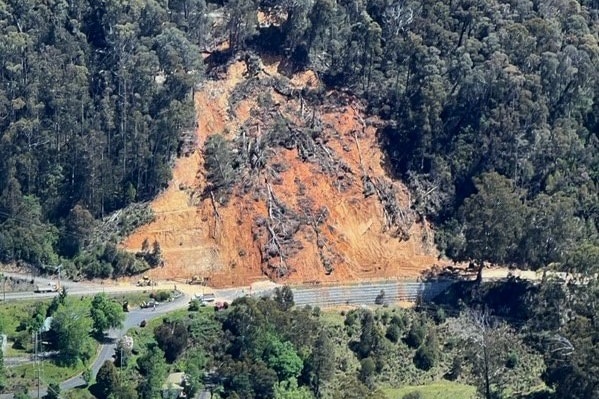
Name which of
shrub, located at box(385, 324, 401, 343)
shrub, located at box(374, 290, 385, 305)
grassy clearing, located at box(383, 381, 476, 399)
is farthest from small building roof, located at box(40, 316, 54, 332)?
shrub, located at box(374, 290, 385, 305)

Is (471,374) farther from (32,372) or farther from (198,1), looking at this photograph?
(198,1)

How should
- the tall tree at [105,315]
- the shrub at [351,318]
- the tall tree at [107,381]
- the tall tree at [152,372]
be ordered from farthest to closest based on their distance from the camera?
the shrub at [351,318]
the tall tree at [105,315]
the tall tree at [152,372]
the tall tree at [107,381]

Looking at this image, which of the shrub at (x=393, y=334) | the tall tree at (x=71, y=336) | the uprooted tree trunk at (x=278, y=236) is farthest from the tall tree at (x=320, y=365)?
the tall tree at (x=71, y=336)

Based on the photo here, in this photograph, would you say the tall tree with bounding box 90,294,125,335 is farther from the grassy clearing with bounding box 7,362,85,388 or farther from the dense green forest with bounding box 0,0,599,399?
the dense green forest with bounding box 0,0,599,399

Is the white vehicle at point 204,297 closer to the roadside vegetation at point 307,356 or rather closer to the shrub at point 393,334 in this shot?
the roadside vegetation at point 307,356

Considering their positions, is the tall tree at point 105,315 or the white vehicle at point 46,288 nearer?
the tall tree at point 105,315

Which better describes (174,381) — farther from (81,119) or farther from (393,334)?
(81,119)
